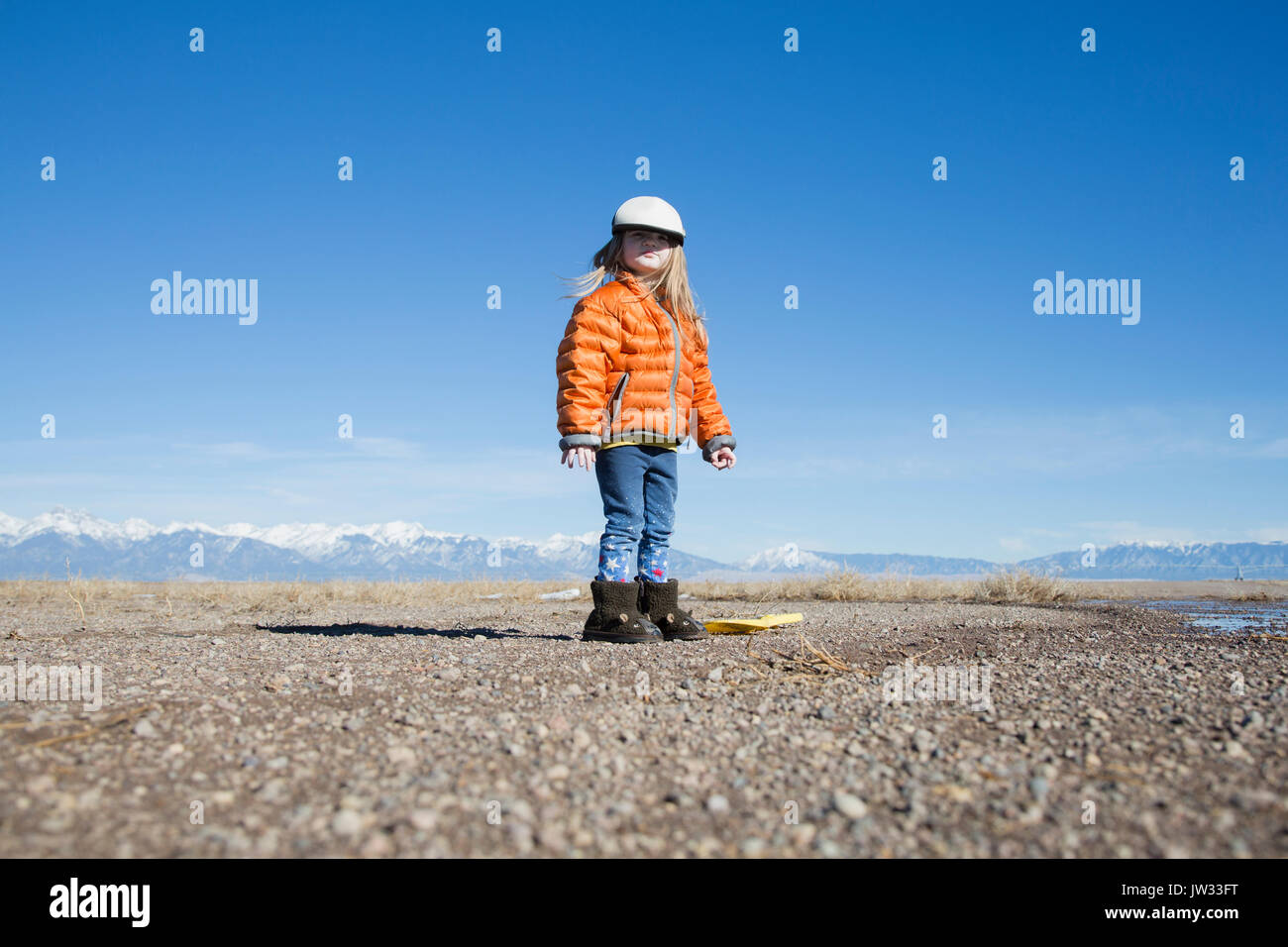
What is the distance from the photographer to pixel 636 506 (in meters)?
5.09

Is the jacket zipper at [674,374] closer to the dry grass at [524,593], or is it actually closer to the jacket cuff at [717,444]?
the jacket cuff at [717,444]

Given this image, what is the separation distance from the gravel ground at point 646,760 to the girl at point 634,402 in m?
1.19

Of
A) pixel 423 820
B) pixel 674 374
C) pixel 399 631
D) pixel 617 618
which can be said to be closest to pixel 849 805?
pixel 423 820

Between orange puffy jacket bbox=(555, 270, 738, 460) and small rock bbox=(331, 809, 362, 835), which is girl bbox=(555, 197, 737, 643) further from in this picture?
small rock bbox=(331, 809, 362, 835)

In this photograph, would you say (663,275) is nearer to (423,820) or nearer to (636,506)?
(636,506)

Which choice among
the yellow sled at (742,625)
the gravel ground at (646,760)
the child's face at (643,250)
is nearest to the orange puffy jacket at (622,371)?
the child's face at (643,250)

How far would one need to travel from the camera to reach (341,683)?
316 centimetres

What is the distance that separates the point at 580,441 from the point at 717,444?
127 centimetres

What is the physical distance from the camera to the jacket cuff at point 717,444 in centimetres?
575
